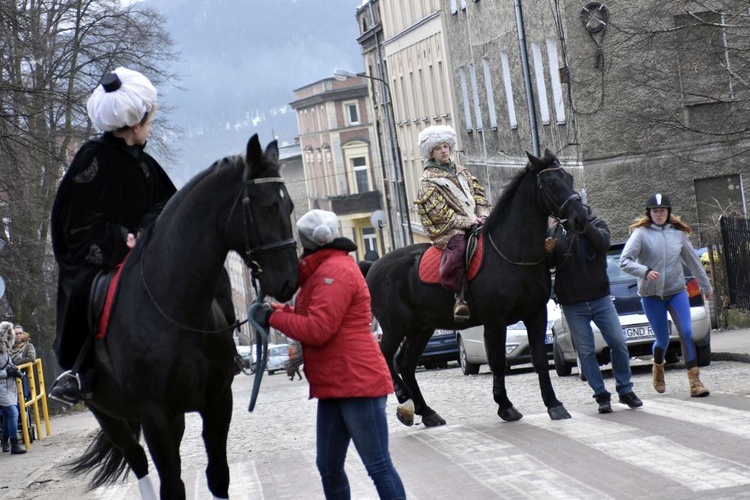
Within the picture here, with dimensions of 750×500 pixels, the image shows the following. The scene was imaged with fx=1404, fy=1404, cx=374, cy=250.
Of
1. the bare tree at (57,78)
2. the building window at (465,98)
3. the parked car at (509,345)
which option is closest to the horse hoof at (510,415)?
the parked car at (509,345)

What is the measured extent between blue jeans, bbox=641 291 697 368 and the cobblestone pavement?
50 centimetres

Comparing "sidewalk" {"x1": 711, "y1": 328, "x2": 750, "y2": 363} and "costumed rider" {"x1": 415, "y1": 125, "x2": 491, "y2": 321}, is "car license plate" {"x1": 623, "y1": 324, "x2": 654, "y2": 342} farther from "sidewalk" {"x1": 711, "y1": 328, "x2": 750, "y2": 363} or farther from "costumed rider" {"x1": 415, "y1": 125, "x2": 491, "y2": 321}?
"costumed rider" {"x1": 415, "y1": 125, "x2": 491, "y2": 321}

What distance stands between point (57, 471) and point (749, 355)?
29.6ft

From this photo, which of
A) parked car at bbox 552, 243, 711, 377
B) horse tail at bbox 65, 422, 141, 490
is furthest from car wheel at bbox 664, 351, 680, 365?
horse tail at bbox 65, 422, 141, 490

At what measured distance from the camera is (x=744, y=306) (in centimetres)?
2566

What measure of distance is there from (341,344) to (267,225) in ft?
2.50

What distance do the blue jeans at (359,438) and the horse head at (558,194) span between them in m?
5.55

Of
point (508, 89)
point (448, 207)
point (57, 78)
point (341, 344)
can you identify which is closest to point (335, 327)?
point (341, 344)

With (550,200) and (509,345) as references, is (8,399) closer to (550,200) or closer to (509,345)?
(509,345)

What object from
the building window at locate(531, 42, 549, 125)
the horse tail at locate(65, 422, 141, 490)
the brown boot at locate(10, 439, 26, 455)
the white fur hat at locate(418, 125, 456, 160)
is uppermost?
the building window at locate(531, 42, 549, 125)

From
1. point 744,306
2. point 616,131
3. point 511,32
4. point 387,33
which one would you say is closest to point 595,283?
point 744,306

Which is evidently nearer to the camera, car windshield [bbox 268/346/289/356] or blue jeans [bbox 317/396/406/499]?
blue jeans [bbox 317/396/406/499]

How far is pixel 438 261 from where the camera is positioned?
44.9 ft

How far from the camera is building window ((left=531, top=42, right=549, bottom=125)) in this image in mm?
36469
